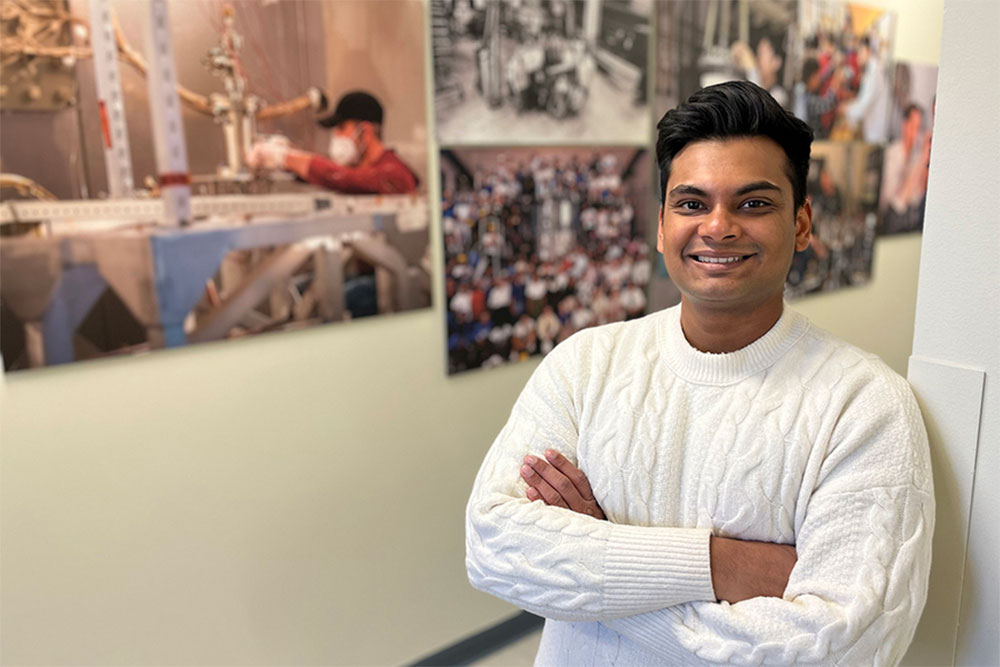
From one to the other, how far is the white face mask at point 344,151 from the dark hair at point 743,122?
1091mm

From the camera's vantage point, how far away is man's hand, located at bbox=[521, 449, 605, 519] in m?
1.19

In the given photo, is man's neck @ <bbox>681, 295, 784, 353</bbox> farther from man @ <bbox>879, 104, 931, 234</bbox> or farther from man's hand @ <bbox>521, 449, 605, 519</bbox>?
man @ <bbox>879, 104, 931, 234</bbox>

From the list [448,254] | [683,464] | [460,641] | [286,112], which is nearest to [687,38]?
[448,254]

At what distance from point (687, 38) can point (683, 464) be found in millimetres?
2028

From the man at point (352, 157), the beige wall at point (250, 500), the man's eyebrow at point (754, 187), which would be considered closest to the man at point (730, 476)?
the man's eyebrow at point (754, 187)

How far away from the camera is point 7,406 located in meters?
1.60

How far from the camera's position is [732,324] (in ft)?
3.72

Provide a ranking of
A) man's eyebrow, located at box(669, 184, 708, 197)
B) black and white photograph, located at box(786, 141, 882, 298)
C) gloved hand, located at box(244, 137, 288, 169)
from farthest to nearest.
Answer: black and white photograph, located at box(786, 141, 882, 298) < gloved hand, located at box(244, 137, 288, 169) < man's eyebrow, located at box(669, 184, 708, 197)

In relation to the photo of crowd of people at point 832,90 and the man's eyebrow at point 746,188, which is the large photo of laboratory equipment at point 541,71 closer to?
the photo of crowd of people at point 832,90

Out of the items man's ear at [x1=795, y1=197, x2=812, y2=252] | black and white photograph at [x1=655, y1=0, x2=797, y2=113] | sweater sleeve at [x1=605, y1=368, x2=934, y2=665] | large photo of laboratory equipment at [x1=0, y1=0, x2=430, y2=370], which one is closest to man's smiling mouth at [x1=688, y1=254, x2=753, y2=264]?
man's ear at [x1=795, y1=197, x2=812, y2=252]

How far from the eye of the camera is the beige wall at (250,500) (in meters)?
1.67

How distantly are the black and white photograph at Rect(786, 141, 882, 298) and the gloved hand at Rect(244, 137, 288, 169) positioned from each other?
2284mm

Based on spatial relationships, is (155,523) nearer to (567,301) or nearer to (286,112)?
(286,112)

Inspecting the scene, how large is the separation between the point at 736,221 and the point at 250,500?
1490 millimetres
